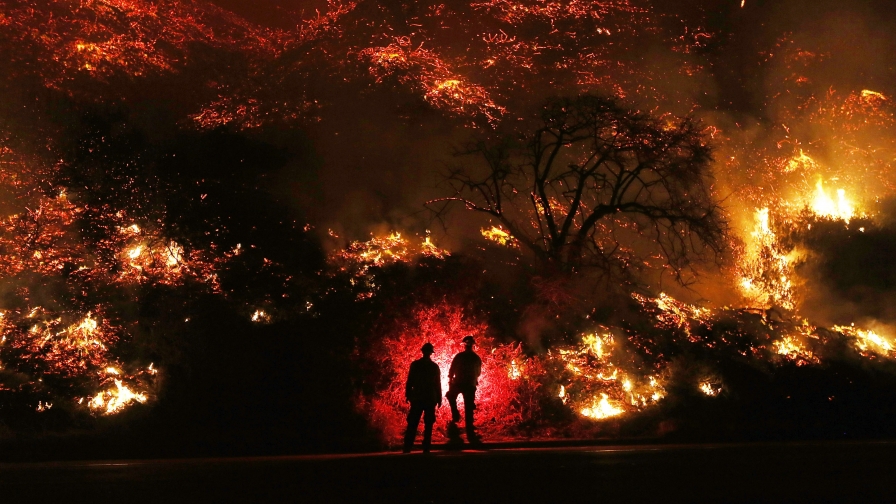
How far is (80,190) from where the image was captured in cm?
1906

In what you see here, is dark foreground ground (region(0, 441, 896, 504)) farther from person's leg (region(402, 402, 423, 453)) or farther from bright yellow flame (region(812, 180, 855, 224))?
bright yellow flame (region(812, 180, 855, 224))

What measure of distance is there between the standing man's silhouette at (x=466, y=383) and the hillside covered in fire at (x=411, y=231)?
4.73ft

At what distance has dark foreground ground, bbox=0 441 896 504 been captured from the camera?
877cm

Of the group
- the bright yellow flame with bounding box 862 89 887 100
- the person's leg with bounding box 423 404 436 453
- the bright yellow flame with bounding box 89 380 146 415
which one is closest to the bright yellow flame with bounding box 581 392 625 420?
the person's leg with bounding box 423 404 436 453

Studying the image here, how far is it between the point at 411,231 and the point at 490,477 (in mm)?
13176

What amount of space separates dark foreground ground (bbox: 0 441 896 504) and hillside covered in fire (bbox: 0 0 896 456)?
2.54m

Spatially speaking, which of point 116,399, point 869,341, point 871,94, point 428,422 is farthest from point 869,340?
point 116,399

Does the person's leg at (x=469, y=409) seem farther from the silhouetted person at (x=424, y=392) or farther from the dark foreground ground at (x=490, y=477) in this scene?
the silhouetted person at (x=424, y=392)

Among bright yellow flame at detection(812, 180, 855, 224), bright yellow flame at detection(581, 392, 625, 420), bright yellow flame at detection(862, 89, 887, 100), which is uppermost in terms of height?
bright yellow flame at detection(862, 89, 887, 100)

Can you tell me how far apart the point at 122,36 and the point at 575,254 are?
669 inches

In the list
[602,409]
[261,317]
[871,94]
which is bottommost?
[602,409]

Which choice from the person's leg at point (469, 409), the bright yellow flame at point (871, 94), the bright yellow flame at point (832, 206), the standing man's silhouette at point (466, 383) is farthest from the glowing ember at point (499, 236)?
the bright yellow flame at point (871, 94)

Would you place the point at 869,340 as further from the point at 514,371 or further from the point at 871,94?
the point at 514,371

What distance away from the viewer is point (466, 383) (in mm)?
14211
